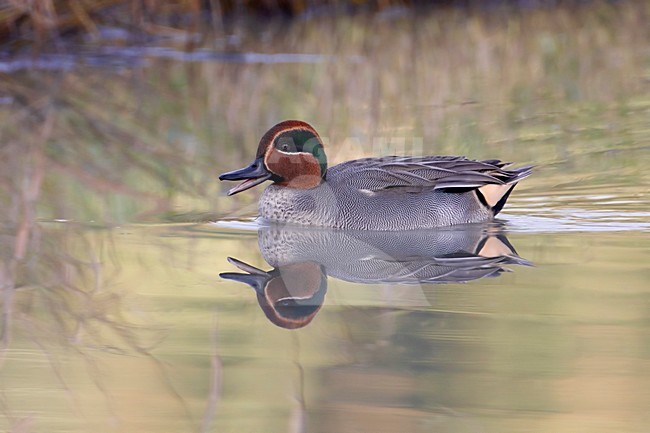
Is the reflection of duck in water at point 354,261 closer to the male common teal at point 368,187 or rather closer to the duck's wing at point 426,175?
the male common teal at point 368,187

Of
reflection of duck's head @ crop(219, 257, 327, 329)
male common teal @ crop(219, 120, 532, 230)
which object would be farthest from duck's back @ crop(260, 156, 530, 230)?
reflection of duck's head @ crop(219, 257, 327, 329)

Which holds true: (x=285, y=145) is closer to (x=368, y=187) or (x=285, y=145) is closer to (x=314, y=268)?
(x=368, y=187)

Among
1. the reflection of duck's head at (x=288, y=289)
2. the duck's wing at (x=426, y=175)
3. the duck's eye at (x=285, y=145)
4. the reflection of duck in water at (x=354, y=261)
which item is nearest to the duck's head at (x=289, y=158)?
the duck's eye at (x=285, y=145)

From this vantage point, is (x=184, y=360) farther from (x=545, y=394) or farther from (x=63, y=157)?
(x=63, y=157)

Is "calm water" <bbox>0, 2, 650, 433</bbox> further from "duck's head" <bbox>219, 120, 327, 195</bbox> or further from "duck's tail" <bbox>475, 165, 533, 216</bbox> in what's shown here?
"duck's head" <bbox>219, 120, 327, 195</bbox>

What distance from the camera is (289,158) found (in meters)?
5.77

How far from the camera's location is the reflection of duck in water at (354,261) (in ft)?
14.1

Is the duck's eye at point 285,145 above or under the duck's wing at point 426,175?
above

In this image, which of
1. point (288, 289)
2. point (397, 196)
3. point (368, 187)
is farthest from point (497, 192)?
point (288, 289)

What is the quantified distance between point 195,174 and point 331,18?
24.6ft

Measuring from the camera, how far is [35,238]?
5180 mm

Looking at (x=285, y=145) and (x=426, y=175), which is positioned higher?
(x=285, y=145)

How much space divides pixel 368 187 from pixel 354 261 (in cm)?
80

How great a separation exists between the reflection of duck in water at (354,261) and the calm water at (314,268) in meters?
0.02
